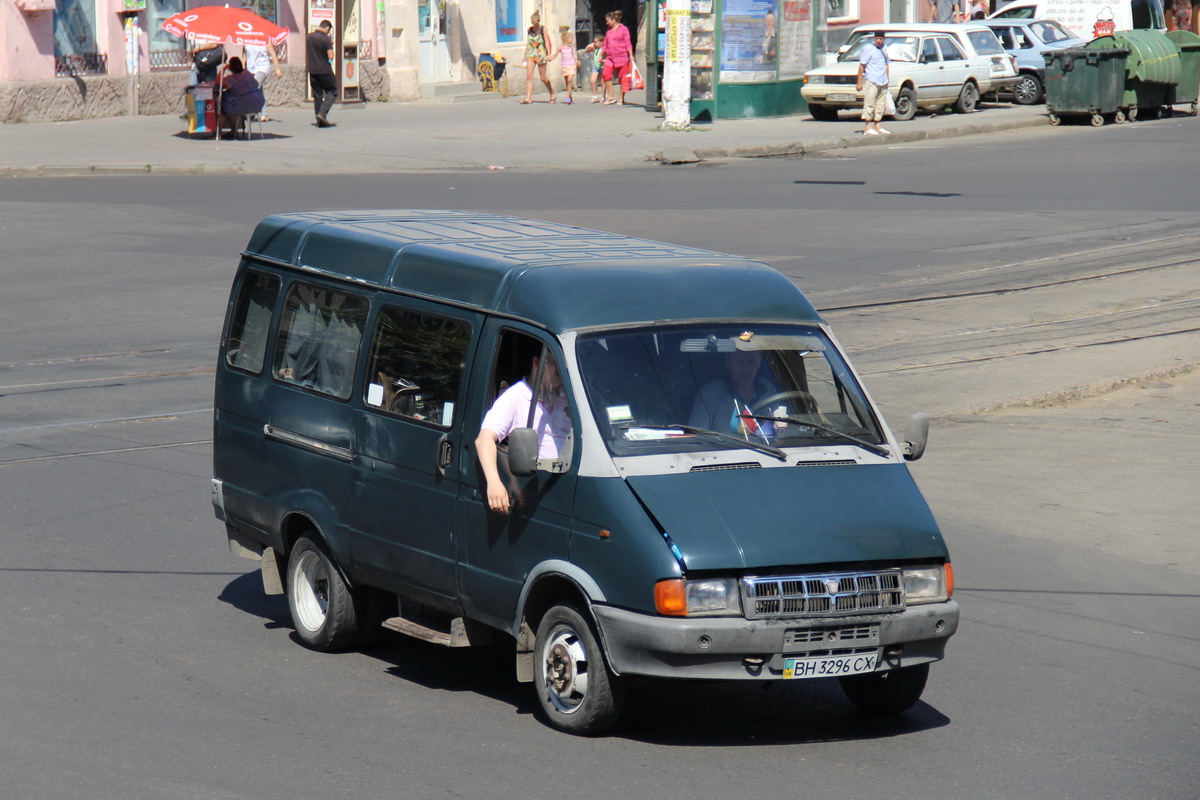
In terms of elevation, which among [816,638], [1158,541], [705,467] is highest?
[705,467]

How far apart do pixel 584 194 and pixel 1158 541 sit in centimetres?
1506

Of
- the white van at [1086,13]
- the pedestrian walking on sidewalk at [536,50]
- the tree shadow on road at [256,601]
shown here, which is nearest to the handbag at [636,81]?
the pedestrian walking on sidewalk at [536,50]

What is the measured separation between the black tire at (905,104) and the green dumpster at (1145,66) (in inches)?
149

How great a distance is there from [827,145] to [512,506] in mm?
26639

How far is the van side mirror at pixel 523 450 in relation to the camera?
6121mm

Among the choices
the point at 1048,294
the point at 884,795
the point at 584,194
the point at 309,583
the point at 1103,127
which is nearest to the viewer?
the point at 884,795

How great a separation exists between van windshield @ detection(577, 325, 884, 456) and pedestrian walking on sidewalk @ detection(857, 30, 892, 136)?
88.8ft

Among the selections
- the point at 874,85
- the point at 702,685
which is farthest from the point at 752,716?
the point at 874,85

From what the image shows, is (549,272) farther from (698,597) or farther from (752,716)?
(752,716)

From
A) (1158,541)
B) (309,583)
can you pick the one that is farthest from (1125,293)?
(309,583)

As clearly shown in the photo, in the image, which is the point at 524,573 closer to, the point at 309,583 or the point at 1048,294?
the point at 309,583

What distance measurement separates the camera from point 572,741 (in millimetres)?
6117

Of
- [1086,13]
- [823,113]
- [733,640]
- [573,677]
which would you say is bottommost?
[573,677]

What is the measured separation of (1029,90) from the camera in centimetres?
3944
